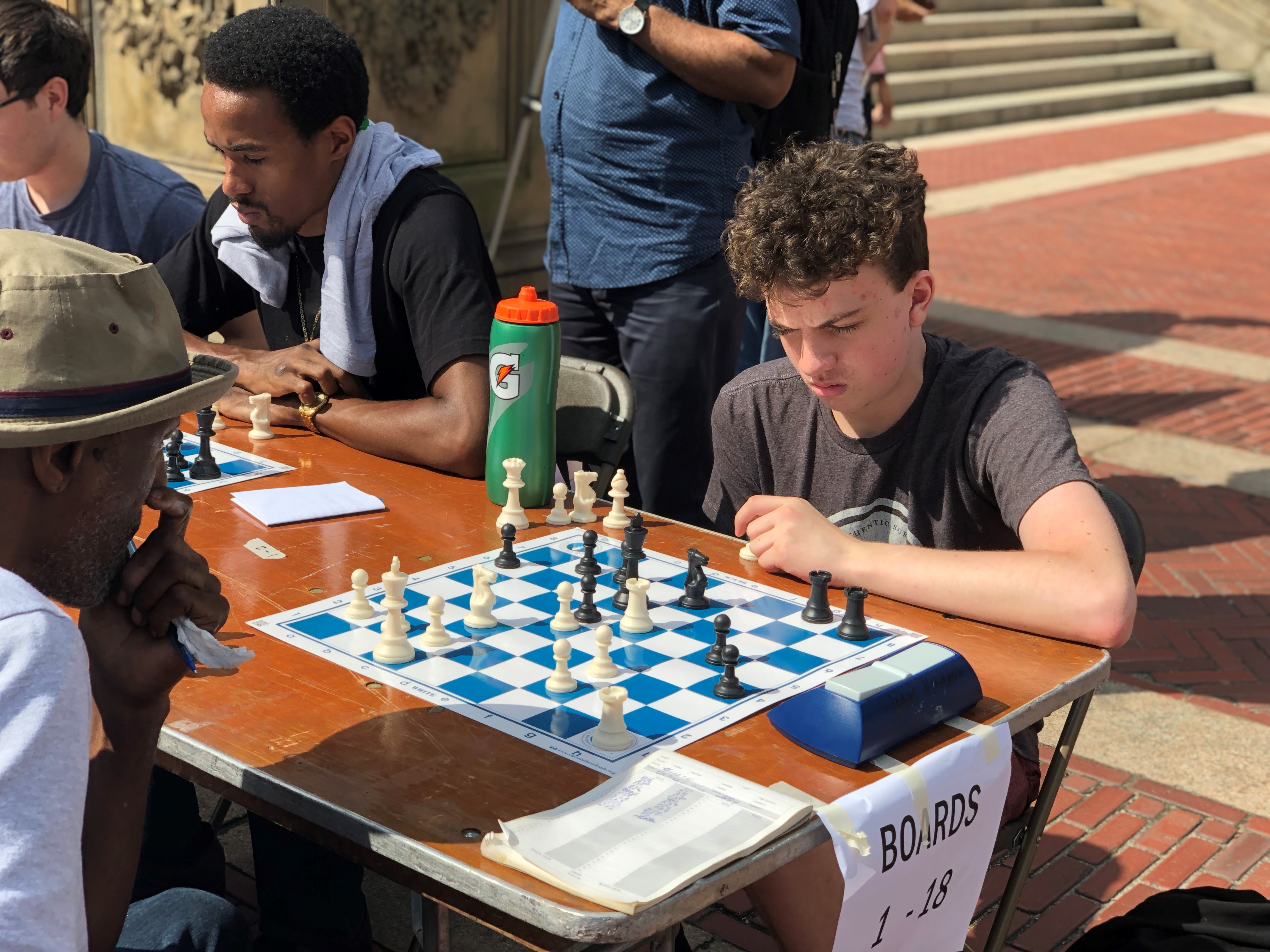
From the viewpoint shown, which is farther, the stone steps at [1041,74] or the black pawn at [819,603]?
the stone steps at [1041,74]

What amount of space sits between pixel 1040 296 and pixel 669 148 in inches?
260

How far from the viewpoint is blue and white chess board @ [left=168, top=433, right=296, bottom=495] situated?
9.23ft

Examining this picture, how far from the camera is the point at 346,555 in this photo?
8.16 feet

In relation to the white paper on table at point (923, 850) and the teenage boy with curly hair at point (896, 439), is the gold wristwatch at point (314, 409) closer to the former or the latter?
the teenage boy with curly hair at point (896, 439)

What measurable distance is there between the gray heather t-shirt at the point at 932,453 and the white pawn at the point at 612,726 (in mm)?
956

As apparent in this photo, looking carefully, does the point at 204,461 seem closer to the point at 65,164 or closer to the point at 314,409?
the point at 314,409

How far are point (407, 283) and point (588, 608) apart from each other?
134cm

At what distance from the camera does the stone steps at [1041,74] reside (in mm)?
16766

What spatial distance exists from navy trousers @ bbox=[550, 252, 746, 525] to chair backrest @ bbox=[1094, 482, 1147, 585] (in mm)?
1382

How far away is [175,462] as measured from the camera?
9.34ft

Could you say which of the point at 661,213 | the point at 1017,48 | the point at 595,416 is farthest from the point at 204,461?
the point at 1017,48

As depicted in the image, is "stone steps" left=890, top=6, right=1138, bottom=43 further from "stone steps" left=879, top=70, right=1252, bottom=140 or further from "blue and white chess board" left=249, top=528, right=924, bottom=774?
"blue and white chess board" left=249, top=528, right=924, bottom=774

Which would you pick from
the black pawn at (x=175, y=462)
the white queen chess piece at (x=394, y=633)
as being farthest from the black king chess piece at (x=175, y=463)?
the white queen chess piece at (x=394, y=633)

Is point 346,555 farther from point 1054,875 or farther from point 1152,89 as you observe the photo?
point 1152,89
